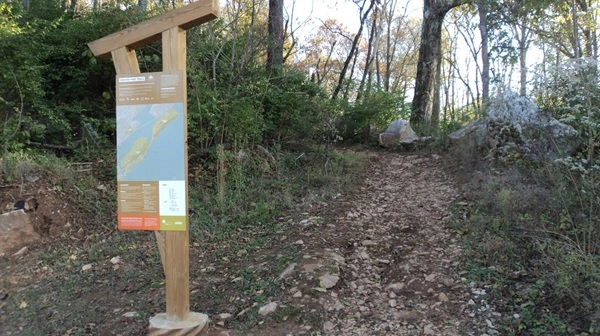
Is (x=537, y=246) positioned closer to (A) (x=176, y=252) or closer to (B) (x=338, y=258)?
(B) (x=338, y=258)

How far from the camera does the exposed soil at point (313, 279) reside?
370 centimetres

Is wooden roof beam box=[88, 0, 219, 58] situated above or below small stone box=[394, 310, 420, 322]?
above

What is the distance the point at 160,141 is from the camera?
3.29 m

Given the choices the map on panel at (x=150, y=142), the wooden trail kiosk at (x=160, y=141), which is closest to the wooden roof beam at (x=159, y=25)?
the wooden trail kiosk at (x=160, y=141)

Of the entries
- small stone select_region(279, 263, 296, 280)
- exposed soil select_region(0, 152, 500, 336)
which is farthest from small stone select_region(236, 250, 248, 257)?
small stone select_region(279, 263, 296, 280)

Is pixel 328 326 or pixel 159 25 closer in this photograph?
pixel 159 25

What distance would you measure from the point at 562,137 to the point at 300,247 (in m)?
3.50

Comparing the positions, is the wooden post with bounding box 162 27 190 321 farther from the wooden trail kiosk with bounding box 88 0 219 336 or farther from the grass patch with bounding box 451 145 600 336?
the grass patch with bounding box 451 145 600 336

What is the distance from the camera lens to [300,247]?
16.3 feet

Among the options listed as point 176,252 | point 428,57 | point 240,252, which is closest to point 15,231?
point 240,252

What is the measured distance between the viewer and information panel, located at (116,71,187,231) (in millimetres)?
3262

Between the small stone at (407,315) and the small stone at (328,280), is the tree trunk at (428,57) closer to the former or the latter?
the small stone at (328,280)

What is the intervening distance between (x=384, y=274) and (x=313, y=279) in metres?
0.78

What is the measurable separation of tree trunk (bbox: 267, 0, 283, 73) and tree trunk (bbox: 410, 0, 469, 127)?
456 centimetres
